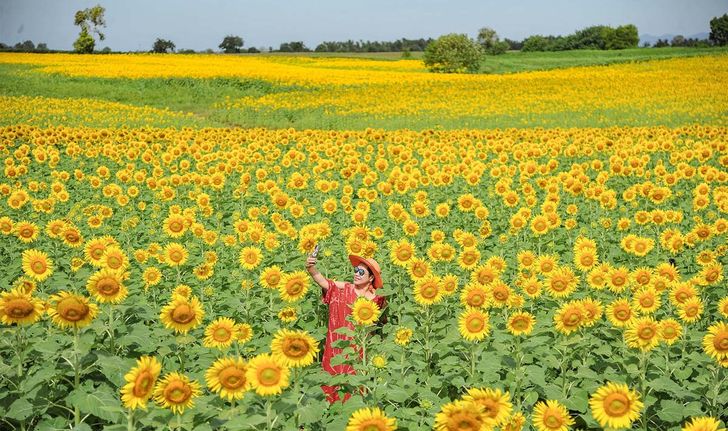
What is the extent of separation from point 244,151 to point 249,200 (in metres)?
2.06

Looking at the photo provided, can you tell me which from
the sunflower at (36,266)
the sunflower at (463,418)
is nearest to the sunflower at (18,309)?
the sunflower at (36,266)

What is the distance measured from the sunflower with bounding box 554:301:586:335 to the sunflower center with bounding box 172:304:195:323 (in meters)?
2.36

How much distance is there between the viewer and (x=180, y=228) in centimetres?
669

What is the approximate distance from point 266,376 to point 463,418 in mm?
937

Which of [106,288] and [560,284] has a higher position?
[106,288]

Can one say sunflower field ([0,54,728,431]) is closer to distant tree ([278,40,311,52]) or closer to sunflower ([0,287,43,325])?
sunflower ([0,287,43,325])

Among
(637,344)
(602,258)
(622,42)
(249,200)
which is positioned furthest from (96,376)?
(622,42)

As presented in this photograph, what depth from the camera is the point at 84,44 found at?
240ft

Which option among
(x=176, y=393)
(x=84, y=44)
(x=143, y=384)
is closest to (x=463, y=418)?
(x=176, y=393)

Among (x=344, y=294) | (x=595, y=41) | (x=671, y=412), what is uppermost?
(x=595, y=41)

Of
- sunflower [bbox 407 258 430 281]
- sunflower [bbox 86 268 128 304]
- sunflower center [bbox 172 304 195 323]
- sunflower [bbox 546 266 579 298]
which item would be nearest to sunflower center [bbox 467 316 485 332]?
sunflower [bbox 407 258 430 281]

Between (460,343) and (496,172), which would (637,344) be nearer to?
(460,343)

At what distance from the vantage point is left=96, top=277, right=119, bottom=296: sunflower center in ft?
12.2

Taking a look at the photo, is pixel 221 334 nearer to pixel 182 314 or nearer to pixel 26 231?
pixel 182 314
